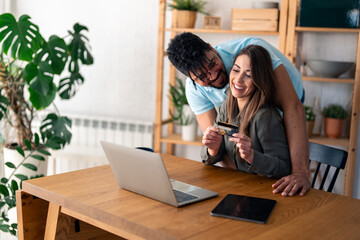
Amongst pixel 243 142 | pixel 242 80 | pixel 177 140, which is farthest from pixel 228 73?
pixel 177 140

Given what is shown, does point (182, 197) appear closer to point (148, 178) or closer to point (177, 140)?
point (148, 178)

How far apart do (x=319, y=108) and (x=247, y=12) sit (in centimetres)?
88

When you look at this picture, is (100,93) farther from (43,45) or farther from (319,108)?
(319,108)

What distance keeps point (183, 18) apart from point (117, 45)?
0.80m

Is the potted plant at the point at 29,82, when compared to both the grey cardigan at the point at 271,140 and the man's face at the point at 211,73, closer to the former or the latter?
the man's face at the point at 211,73

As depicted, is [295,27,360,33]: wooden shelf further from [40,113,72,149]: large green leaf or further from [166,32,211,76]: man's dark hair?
[40,113,72,149]: large green leaf

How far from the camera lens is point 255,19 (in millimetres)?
3211

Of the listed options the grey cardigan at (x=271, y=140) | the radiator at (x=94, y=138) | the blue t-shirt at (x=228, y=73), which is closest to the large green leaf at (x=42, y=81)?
the radiator at (x=94, y=138)

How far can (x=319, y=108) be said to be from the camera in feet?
11.0

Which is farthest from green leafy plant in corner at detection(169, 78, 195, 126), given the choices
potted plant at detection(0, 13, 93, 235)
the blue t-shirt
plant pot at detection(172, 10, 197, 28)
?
the blue t-shirt

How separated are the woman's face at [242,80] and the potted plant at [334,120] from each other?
1.63m

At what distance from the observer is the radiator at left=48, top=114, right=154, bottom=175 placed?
3.79 meters

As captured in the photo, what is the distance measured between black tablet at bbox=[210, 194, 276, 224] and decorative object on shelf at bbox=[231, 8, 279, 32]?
1947 mm

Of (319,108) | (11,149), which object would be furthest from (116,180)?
(319,108)
